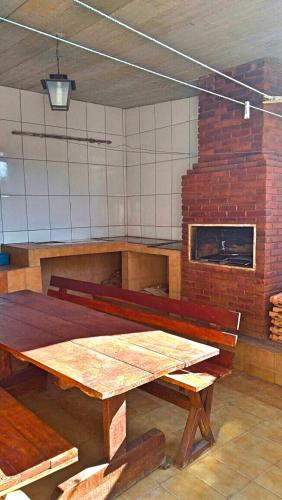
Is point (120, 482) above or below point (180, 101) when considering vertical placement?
below

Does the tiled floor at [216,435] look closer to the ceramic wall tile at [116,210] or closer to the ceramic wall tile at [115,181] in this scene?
the ceramic wall tile at [116,210]

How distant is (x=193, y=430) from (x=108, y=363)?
892mm

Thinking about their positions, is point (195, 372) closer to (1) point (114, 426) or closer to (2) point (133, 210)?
(1) point (114, 426)

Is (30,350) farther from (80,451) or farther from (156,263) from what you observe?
(156,263)

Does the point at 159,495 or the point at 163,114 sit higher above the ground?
the point at 163,114

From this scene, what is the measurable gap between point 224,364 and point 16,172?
360 centimetres

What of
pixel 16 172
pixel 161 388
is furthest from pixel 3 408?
pixel 16 172

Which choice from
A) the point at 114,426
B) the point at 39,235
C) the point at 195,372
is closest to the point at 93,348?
the point at 114,426

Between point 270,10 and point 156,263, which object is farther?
point 156,263

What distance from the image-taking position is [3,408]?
211 cm

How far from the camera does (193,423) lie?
2533 millimetres

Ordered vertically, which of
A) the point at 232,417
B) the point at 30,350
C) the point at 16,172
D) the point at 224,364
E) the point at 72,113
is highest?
the point at 72,113

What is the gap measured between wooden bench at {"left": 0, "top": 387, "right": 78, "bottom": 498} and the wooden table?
0.26 m

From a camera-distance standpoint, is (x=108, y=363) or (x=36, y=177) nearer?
(x=108, y=363)
